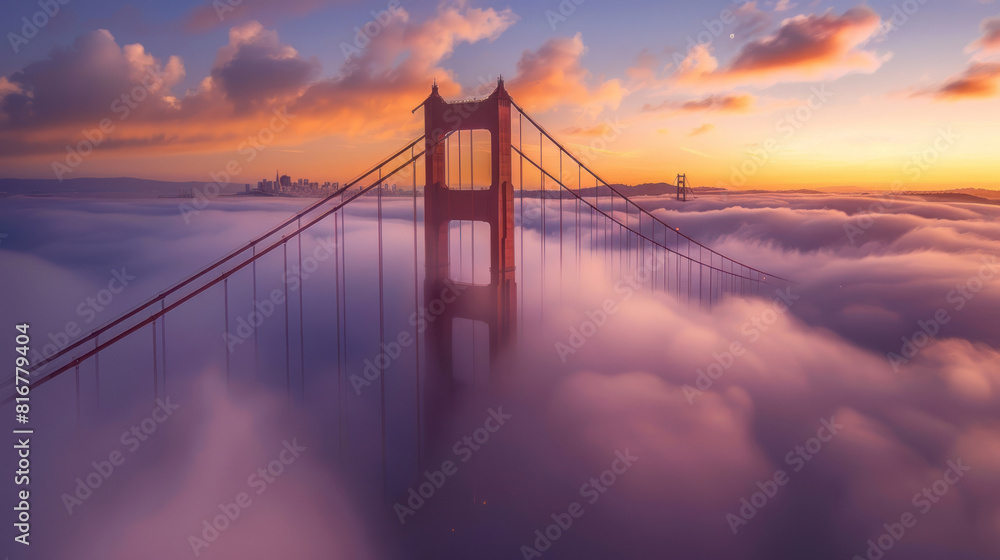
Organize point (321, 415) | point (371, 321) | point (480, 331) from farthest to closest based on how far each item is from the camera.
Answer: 1. point (371, 321)
2. point (321, 415)
3. point (480, 331)

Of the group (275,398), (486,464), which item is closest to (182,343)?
(275,398)

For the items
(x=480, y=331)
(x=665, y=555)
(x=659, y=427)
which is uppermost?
(x=480, y=331)

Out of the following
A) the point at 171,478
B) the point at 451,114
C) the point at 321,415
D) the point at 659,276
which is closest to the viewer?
the point at 451,114

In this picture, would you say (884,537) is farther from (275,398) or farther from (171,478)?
(275,398)

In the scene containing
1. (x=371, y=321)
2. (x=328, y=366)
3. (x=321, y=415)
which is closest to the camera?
(x=321, y=415)

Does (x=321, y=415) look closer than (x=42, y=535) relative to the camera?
No

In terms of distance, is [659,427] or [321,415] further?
[321,415]

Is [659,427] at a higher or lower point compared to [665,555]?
higher

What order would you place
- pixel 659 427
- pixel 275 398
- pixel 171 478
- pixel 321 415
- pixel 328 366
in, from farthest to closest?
1. pixel 328 366
2. pixel 275 398
3. pixel 321 415
4. pixel 659 427
5. pixel 171 478

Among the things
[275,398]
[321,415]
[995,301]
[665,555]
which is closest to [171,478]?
[321,415]

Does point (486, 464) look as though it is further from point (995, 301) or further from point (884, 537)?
point (995, 301)
